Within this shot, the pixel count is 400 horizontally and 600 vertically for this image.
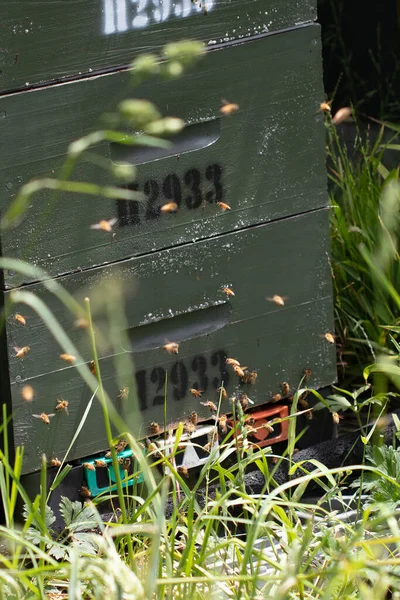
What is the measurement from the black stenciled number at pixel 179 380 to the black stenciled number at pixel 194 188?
36 cm

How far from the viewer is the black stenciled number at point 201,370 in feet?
7.93

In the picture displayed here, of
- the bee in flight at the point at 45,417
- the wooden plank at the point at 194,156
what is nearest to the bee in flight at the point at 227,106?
the wooden plank at the point at 194,156

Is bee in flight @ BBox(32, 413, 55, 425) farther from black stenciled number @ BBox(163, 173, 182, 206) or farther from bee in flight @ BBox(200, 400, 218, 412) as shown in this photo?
black stenciled number @ BBox(163, 173, 182, 206)

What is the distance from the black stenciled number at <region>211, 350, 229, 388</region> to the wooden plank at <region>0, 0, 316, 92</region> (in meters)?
0.70

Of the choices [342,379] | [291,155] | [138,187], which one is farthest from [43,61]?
[342,379]

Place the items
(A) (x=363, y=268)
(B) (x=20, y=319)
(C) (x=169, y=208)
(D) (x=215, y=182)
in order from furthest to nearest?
(A) (x=363, y=268) < (D) (x=215, y=182) < (C) (x=169, y=208) < (B) (x=20, y=319)

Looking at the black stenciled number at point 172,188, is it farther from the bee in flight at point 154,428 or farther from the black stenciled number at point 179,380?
the bee in flight at point 154,428

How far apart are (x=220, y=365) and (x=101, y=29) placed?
2.64 feet

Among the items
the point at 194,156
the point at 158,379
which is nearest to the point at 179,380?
the point at 158,379

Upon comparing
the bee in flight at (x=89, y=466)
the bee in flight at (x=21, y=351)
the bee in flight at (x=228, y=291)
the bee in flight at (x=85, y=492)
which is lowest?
the bee in flight at (x=85, y=492)

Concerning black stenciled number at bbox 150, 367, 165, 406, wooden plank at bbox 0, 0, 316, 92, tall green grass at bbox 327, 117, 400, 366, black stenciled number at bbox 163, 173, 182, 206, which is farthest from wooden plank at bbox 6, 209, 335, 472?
wooden plank at bbox 0, 0, 316, 92

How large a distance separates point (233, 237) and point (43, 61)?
595 mm

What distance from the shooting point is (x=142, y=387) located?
2.36 metres

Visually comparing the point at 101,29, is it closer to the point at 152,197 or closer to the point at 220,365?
the point at 152,197
